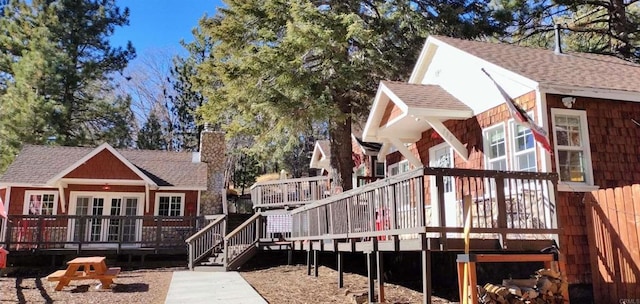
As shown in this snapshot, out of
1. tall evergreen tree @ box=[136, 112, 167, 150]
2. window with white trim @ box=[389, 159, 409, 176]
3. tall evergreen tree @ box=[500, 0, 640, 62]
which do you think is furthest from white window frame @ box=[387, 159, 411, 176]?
tall evergreen tree @ box=[136, 112, 167, 150]

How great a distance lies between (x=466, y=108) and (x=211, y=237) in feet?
30.5

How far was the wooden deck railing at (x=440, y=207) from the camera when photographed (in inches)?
253

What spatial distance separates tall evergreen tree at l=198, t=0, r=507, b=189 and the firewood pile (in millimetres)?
8219

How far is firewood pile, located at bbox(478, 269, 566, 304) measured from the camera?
20.5ft

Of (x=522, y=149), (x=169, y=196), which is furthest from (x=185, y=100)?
(x=522, y=149)

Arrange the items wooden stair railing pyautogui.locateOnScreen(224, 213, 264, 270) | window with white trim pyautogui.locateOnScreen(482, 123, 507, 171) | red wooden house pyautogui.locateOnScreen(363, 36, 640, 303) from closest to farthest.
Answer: red wooden house pyautogui.locateOnScreen(363, 36, 640, 303), window with white trim pyautogui.locateOnScreen(482, 123, 507, 171), wooden stair railing pyautogui.locateOnScreen(224, 213, 264, 270)

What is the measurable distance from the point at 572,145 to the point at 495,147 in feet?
4.68

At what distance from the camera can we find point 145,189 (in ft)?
68.2

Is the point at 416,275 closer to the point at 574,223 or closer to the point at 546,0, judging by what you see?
the point at 574,223

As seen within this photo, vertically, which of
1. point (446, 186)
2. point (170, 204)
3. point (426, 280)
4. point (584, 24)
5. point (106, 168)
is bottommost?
point (426, 280)

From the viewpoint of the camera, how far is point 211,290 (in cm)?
980

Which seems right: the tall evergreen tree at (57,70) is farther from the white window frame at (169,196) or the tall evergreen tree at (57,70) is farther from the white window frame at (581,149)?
the white window frame at (581,149)

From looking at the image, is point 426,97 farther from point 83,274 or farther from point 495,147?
point 83,274

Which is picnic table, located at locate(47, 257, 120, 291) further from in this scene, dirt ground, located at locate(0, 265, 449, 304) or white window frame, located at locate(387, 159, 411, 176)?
white window frame, located at locate(387, 159, 411, 176)
